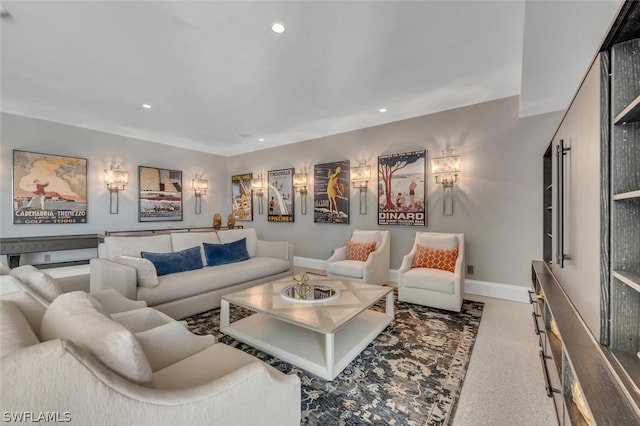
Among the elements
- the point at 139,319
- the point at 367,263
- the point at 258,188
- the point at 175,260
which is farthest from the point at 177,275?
the point at 258,188

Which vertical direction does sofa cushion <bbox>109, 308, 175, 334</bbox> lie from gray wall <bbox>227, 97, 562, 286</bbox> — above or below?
below

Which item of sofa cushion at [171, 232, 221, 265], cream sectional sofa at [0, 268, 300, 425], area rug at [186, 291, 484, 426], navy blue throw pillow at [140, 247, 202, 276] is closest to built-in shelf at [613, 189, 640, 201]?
area rug at [186, 291, 484, 426]

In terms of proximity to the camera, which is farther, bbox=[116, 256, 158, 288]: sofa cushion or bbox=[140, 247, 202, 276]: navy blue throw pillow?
bbox=[140, 247, 202, 276]: navy blue throw pillow

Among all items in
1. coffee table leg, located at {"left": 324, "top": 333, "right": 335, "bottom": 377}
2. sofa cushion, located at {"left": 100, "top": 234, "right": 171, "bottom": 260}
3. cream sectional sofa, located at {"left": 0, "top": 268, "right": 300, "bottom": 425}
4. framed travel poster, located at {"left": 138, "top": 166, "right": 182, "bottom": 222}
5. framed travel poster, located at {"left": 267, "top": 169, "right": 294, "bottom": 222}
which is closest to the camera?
cream sectional sofa, located at {"left": 0, "top": 268, "right": 300, "bottom": 425}

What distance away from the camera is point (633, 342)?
1066 mm

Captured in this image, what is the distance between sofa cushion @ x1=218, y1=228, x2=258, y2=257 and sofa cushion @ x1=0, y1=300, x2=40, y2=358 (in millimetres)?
3063

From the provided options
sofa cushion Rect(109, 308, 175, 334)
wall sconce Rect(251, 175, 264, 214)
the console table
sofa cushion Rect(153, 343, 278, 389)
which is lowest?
sofa cushion Rect(153, 343, 278, 389)

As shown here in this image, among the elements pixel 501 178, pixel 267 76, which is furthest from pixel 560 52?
pixel 267 76

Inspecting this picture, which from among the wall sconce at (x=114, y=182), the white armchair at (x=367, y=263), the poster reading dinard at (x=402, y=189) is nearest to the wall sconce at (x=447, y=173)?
the poster reading dinard at (x=402, y=189)

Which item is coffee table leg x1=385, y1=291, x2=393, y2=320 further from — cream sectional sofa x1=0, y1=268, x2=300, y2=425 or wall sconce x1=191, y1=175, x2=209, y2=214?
wall sconce x1=191, y1=175, x2=209, y2=214

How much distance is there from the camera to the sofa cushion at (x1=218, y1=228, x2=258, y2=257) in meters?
4.06

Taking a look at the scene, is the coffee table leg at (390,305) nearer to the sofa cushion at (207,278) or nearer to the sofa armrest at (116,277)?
the sofa cushion at (207,278)

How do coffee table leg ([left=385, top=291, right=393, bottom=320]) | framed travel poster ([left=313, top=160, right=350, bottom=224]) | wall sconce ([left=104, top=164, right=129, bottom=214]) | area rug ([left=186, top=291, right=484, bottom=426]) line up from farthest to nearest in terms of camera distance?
framed travel poster ([left=313, top=160, right=350, bottom=224]) < wall sconce ([left=104, top=164, right=129, bottom=214]) < coffee table leg ([left=385, top=291, right=393, bottom=320]) < area rug ([left=186, top=291, right=484, bottom=426])

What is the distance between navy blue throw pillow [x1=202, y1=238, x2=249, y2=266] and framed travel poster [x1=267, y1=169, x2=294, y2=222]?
1911mm
